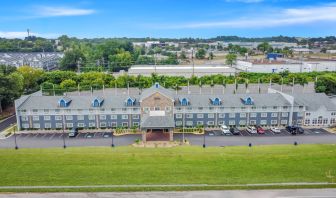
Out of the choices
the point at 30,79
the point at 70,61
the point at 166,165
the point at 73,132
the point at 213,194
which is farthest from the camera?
the point at 70,61

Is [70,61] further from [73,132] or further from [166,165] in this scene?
[166,165]

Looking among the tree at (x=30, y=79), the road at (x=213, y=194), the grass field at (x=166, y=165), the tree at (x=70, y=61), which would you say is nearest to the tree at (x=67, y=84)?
the tree at (x=30, y=79)

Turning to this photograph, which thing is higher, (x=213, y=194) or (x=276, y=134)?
(x=276, y=134)

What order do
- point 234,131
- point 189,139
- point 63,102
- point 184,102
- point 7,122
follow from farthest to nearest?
point 7,122, point 184,102, point 63,102, point 234,131, point 189,139

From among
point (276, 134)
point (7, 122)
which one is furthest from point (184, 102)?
point (7, 122)

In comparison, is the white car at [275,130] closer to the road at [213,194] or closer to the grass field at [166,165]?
the grass field at [166,165]

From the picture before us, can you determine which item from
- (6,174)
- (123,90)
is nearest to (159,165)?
(6,174)

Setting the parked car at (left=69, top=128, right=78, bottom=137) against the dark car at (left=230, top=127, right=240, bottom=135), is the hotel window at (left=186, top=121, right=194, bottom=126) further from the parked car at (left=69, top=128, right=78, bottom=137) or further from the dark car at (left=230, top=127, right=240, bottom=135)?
the parked car at (left=69, top=128, right=78, bottom=137)

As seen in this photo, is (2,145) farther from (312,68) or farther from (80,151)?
(312,68)
